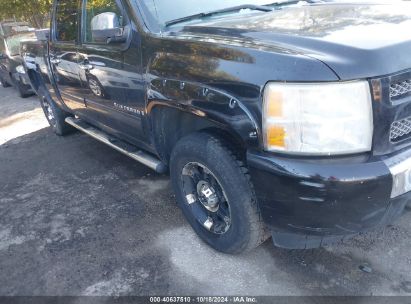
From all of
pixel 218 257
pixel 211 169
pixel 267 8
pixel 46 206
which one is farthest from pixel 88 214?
pixel 267 8

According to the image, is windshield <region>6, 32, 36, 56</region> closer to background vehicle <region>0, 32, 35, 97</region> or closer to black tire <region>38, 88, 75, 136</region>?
background vehicle <region>0, 32, 35, 97</region>

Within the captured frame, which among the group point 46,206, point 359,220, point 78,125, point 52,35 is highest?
point 52,35

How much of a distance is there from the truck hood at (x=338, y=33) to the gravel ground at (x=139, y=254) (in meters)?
1.09

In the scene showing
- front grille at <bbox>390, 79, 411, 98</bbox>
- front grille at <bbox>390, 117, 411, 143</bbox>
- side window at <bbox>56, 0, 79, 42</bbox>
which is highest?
side window at <bbox>56, 0, 79, 42</bbox>

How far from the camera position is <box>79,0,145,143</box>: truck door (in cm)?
289

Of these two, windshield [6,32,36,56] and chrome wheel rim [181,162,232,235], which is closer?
chrome wheel rim [181,162,232,235]

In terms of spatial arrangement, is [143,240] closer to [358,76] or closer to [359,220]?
[359,220]

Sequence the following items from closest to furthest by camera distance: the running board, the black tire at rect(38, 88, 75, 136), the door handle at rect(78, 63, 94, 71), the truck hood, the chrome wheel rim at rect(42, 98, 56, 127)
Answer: the truck hood → the running board → the door handle at rect(78, 63, 94, 71) → the black tire at rect(38, 88, 75, 136) → the chrome wheel rim at rect(42, 98, 56, 127)

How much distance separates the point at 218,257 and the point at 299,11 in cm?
186

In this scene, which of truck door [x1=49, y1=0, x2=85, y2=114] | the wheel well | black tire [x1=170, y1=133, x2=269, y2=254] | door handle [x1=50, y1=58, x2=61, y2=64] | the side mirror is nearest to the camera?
black tire [x1=170, y1=133, x2=269, y2=254]

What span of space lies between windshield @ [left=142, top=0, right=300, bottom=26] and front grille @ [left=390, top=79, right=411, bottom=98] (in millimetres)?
1618

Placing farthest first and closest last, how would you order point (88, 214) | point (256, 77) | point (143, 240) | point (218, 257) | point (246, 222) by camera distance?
point (88, 214), point (143, 240), point (218, 257), point (246, 222), point (256, 77)

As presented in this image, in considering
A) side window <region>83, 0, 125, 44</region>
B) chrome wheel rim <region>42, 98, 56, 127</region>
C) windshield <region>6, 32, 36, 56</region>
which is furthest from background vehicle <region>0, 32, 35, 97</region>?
side window <region>83, 0, 125, 44</region>

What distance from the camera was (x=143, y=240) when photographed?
300 cm
